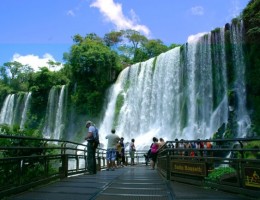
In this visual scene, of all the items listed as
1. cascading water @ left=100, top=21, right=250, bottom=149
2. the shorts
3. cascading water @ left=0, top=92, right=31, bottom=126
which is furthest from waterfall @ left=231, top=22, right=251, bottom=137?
cascading water @ left=0, top=92, right=31, bottom=126

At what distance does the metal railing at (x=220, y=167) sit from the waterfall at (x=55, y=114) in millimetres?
41096

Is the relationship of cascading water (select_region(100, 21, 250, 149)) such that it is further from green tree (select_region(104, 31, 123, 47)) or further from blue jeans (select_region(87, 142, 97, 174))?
green tree (select_region(104, 31, 123, 47))

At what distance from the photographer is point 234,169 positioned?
6992 millimetres

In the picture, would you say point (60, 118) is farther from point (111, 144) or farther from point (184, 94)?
point (111, 144)

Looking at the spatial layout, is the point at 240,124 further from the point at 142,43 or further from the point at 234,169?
the point at 142,43

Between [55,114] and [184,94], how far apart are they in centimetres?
2330

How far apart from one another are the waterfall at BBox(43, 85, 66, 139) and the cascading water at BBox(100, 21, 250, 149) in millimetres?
13922

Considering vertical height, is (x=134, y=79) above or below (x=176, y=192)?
above

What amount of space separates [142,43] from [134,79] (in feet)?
Answer: 122

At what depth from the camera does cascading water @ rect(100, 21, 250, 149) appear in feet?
102

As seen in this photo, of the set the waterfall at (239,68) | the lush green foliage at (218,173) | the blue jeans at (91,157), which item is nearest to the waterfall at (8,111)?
the waterfall at (239,68)

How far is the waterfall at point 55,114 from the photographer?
165 ft

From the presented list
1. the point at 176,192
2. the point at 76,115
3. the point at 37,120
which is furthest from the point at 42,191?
the point at 37,120

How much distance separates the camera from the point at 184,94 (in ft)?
109
